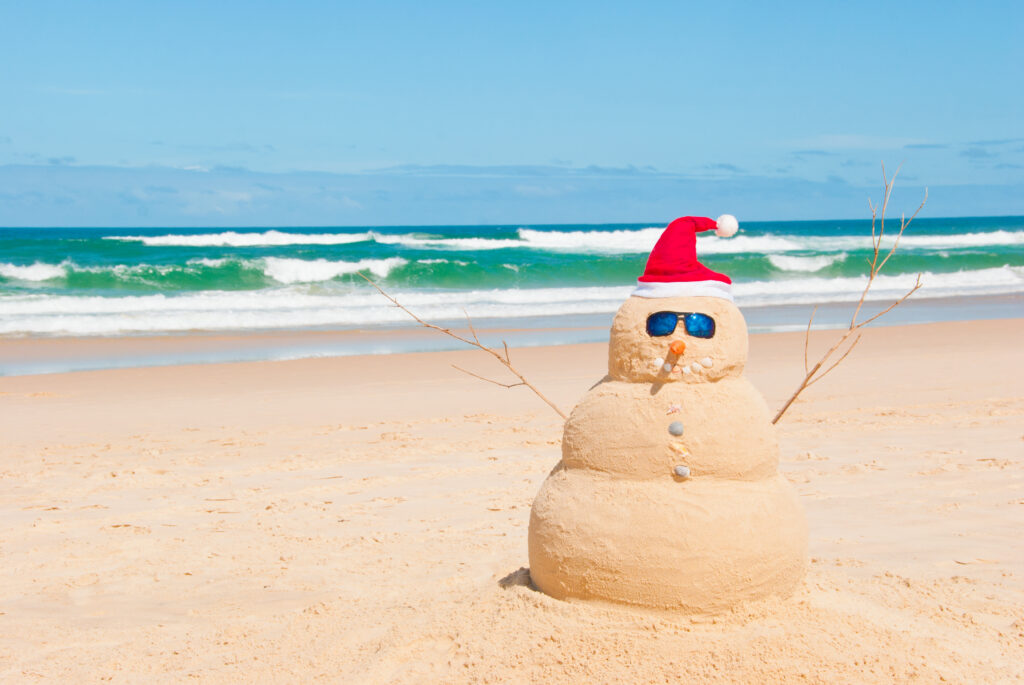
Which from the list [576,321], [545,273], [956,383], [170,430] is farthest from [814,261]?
[170,430]

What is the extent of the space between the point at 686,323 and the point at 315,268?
28.4 m

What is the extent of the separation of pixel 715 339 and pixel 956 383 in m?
8.39

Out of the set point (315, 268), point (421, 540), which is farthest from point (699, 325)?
point (315, 268)

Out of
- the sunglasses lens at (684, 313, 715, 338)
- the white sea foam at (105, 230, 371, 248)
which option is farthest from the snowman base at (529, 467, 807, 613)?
the white sea foam at (105, 230, 371, 248)

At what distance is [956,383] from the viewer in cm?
1108

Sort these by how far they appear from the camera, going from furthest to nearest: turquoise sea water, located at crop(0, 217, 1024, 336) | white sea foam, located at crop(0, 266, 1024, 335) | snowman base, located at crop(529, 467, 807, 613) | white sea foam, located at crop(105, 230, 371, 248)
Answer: white sea foam, located at crop(105, 230, 371, 248) → turquoise sea water, located at crop(0, 217, 1024, 336) → white sea foam, located at crop(0, 266, 1024, 335) → snowman base, located at crop(529, 467, 807, 613)

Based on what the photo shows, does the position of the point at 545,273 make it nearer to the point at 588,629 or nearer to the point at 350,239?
the point at 350,239

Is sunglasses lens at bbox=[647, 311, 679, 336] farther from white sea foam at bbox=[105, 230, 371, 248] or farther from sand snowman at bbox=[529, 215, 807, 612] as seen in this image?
white sea foam at bbox=[105, 230, 371, 248]

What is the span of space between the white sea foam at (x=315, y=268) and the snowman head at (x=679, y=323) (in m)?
26.5

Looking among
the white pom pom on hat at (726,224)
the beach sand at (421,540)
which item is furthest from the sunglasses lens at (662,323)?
the beach sand at (421,540)

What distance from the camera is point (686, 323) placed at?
12.6 feet

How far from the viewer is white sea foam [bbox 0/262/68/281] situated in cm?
2883

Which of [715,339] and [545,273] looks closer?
[715,339]

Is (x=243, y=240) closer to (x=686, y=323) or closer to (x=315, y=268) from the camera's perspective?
(x=315, y=268)
